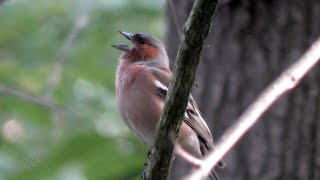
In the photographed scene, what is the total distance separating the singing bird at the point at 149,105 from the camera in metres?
4.28

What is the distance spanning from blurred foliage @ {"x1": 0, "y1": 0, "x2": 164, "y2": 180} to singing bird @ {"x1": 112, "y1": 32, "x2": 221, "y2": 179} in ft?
0.38

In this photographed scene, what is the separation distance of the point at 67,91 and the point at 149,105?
54cm

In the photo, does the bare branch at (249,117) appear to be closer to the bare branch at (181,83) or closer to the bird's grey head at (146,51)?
the bare branch at (181,83)

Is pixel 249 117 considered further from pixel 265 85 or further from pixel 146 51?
pixel 146 51

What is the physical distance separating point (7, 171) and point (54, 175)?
0.75 m

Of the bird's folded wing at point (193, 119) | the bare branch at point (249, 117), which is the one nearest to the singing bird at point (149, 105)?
the bird's folded wing at point (193, 119)

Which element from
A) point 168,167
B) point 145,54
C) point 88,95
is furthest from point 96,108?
point 168,167

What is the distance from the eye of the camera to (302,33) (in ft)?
15.8

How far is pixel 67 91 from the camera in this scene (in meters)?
4.64

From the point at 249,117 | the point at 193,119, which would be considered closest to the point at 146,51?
the point at 193,119

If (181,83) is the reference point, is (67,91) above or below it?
below

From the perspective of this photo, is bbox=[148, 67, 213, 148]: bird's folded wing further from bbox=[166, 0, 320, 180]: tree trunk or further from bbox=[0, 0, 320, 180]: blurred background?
bbox=[166, 0, 320, 180]: tree trunk

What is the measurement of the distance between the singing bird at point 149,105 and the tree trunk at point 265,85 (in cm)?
43

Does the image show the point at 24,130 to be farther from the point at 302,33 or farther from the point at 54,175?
the point at 302,33
